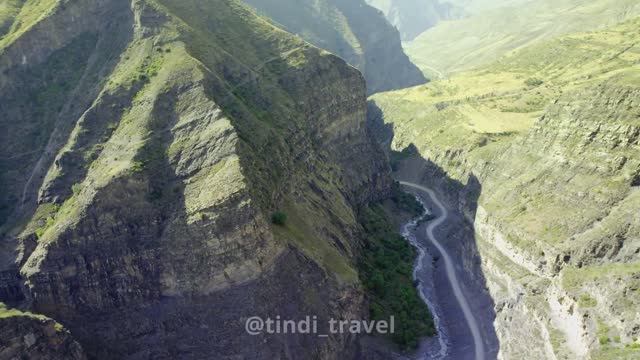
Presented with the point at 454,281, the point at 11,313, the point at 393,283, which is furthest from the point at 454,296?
the point at 11,313

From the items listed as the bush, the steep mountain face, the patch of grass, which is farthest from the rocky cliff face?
the patch of grass

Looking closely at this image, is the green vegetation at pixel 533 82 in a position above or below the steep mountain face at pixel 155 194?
above

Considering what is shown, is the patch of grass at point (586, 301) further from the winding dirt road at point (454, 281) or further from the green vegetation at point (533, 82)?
the green vegetation at point (533, 82)

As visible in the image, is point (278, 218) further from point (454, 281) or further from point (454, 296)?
point (454, 281)

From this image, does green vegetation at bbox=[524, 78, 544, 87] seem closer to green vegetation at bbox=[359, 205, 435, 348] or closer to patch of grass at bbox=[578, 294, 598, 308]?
green vegetation at bbox=[359, 205, 435, 348]

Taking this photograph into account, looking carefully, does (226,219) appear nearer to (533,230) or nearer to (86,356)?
(86,356)

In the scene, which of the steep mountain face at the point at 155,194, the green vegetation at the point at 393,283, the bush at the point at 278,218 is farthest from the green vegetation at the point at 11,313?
the green vegetation at the point at 393,283
